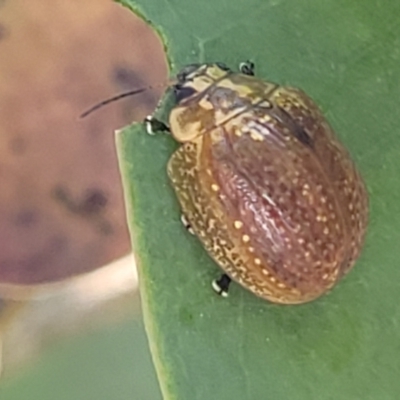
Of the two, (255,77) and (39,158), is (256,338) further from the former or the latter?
(39,158)

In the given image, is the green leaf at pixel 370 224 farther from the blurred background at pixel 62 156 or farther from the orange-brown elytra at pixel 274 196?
the blurred background at pixel 62 156

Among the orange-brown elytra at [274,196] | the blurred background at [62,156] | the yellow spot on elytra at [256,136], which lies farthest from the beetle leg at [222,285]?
the blurred background at [62,156]

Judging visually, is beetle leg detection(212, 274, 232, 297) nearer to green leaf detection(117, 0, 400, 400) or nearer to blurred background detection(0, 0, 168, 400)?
green leaf detection(117, 0, 400, 400)

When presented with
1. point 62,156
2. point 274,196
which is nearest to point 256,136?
point 274,196

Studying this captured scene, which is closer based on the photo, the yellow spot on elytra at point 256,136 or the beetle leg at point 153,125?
the beetle leg at point 153,125

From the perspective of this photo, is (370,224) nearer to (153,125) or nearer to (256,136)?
(256,136)

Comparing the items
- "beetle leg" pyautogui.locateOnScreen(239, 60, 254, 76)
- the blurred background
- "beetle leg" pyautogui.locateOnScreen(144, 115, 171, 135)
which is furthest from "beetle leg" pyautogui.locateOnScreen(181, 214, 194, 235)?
the blurred background
